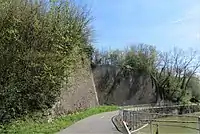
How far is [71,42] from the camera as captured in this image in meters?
19.3

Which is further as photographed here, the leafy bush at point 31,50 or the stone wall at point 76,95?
the stone wall at point 76,95

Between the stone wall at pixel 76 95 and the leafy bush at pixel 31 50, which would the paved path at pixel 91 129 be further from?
the stone wall at pixel 76 95

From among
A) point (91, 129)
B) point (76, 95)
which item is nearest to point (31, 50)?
point (91, 129)

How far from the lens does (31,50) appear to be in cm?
1738

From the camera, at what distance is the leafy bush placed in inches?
656

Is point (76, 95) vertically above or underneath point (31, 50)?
underneath

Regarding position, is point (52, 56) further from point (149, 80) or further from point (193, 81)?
point (193, 81)

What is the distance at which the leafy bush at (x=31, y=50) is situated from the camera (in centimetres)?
1667

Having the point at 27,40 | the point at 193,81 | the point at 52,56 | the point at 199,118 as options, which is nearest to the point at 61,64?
the point at 52,56

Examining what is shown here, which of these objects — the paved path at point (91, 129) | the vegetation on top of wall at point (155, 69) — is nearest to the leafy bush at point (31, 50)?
the paved path at point (91, 129)

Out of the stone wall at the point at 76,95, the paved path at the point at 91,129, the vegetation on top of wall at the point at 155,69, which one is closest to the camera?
the paved path at the point at 91,129

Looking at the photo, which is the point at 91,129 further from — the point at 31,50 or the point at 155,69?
the point at 155,69

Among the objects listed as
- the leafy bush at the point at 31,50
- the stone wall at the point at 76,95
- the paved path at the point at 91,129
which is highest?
the leafy bush at the point at 31,50

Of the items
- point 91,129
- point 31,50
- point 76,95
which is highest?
point 31,50
